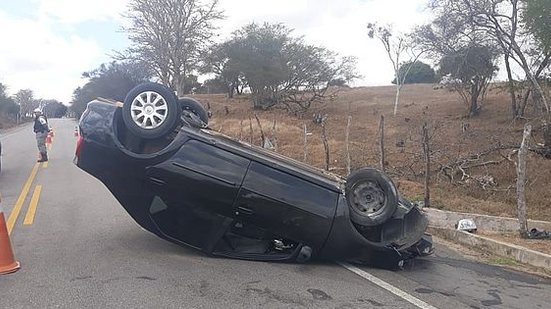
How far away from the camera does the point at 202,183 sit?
636cm

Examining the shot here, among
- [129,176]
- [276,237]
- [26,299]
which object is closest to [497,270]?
[276,237]

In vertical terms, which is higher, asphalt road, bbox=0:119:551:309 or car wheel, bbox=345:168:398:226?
car wheel, bbox=345:168:398:226

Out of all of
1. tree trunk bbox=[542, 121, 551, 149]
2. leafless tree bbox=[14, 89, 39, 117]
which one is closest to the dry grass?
tree trunk bbox=[542, 121, 551, 149]

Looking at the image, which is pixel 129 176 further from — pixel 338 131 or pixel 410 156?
pixel 338 131

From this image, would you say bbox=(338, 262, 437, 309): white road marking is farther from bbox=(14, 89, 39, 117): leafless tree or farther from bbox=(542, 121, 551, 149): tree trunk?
bbox=(14, 89, 39, 117): leafless tree

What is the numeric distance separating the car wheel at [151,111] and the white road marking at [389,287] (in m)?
2.51

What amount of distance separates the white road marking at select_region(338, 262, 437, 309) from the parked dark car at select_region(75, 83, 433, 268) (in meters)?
0.15

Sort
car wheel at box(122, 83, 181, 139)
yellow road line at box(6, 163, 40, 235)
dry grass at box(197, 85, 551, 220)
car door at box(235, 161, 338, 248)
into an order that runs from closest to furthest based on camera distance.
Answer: car door at box(235, 161, 338, 248), car wheel at box(122, 83, 181, 139), yellow road line at box(6, 163, 40, 235), dry grass at box(197, 85, 551, 220)

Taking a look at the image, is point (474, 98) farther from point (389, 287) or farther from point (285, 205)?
point (389, 287)

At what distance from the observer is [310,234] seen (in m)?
6.34

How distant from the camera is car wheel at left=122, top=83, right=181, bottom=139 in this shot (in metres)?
6.55

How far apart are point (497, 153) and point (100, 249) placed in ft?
48.9

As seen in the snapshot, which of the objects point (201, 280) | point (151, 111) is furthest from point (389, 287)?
point (151, 111)

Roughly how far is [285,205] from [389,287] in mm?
1354
